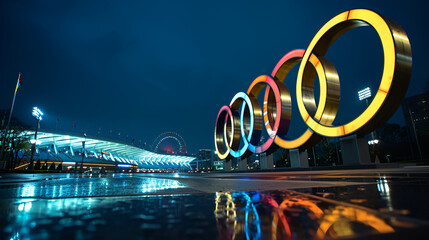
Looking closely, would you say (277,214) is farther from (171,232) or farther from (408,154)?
(408,154)

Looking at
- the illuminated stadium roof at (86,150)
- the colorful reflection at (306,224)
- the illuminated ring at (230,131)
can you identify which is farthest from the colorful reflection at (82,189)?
the illuminated stadium roof at (86,150)

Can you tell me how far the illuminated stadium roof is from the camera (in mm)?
66812

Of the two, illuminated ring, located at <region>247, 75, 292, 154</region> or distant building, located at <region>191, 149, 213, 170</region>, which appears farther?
distant building, located at <region>191, 149, 213, 170</region>

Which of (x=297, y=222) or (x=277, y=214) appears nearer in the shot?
(x=297, y=222)

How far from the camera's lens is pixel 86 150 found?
8256cm

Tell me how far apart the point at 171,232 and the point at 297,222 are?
2.48 ft

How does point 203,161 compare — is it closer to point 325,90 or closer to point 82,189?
point 325,90

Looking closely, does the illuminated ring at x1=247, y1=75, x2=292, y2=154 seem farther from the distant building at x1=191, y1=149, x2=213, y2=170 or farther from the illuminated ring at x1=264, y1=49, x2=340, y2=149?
the distant building at x1=191, y1=149, x2=213, y2=170

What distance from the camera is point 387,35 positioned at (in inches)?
421

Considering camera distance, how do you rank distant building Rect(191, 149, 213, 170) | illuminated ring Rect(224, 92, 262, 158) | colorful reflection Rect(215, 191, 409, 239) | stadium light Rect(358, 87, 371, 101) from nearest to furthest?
colorful reflection Rect(215, 191, 409, 239) < illuminated ring Rect(224, 92, 262, 158) < stadium light Rect(358, 87, 371, 101) < distant building Rect(191, 149, 213, 170)

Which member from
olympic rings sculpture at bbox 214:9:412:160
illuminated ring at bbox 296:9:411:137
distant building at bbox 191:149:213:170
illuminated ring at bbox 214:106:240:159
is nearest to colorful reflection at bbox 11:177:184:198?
illuminated ring at bbox 296:9:411:137

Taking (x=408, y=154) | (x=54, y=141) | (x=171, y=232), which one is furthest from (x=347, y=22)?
(x=54, y=141)

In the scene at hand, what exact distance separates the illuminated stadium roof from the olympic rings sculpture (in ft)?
190

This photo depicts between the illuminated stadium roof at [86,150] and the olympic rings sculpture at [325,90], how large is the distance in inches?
2278
